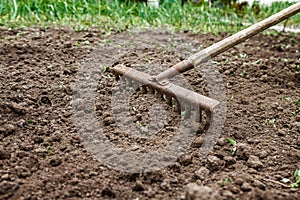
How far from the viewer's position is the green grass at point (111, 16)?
4012 mm

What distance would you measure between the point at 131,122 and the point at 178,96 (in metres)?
0.32

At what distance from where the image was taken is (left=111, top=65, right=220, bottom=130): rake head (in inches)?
85.0

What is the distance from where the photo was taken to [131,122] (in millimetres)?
2279

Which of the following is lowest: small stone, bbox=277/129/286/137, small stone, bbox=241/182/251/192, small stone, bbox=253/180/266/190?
small stone, bbox=277/129/286/137

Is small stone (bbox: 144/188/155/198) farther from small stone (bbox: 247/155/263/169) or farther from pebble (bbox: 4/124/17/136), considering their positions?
pebble (bbox: 4/124/17/136)

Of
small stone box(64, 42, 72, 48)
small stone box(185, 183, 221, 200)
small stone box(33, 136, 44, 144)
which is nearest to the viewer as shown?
small stone box(185, 183, 221, 200)

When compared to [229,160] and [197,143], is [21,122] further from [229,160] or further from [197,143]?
[229,160]

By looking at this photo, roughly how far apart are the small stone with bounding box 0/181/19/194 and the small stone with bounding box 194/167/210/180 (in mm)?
832

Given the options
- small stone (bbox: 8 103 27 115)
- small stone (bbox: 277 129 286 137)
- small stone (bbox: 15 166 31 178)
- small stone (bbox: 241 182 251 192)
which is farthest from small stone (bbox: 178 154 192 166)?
small stone (bbox: 8 103 27 115)

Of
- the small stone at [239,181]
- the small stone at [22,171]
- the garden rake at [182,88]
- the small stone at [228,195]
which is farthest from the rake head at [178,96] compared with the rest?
the small stone at [22,171]

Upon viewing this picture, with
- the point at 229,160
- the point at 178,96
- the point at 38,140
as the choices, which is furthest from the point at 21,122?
the point at 229,160

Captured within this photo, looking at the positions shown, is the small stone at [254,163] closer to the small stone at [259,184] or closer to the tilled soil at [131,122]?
the tilled soil at [131,122]

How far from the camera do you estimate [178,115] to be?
7.65ft

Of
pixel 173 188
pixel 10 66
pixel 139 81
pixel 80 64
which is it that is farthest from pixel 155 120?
pixel 10 66
